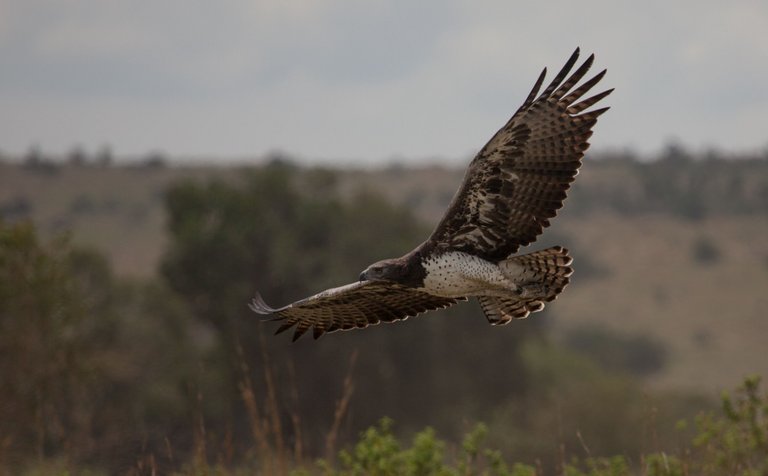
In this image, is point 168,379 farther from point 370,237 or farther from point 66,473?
point 66,473

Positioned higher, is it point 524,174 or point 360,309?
point 524,174

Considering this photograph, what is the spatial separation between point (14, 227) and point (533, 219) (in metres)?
17.2

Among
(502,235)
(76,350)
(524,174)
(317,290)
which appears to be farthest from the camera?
(317,290)

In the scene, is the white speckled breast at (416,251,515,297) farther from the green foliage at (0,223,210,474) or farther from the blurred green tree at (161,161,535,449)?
the blurred green tree at (161,161,535,449)

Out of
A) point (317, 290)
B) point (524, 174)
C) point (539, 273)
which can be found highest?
point (524, 174)

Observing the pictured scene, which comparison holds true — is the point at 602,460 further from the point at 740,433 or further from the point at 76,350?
the point at 76,350

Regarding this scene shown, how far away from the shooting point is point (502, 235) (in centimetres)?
899

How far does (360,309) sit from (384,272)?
73cm

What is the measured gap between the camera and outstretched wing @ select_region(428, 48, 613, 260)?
845 cm

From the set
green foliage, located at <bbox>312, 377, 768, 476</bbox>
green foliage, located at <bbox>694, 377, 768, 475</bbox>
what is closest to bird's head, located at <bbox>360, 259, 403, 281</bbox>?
green foliage, located at <bbox>312, 377, 768, 476</bbox>

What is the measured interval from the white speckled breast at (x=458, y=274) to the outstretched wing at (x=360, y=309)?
1.15 ft

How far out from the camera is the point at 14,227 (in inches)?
939

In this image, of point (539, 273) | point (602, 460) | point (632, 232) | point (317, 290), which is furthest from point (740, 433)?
point (632, 232)

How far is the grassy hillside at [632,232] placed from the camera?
50.5 m
